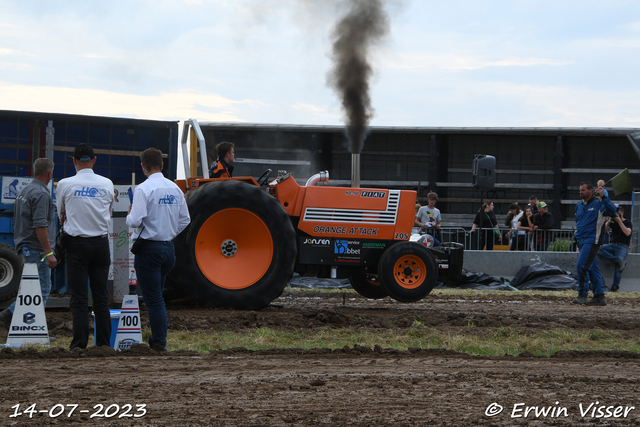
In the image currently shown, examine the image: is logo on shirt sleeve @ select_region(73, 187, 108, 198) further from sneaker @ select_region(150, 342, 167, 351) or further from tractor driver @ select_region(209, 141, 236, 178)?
tractor driver @ select_region(209, 141, 236, 178)

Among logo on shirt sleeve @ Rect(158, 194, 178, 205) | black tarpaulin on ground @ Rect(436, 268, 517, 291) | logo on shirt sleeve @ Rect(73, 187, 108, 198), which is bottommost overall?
black tarpaulin on ground @ Rect(436, 268, 517, 291)

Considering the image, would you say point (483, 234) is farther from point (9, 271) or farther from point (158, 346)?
point (158, 346)

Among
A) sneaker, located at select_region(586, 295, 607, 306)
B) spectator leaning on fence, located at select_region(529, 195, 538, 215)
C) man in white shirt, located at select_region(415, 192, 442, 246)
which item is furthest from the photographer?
spectator leaning on fence, located at select_region(529, 195, 538, 215)

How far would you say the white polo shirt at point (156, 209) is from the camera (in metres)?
5.21

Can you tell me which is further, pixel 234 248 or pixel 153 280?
pixel 234 248

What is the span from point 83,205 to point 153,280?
0.80 m

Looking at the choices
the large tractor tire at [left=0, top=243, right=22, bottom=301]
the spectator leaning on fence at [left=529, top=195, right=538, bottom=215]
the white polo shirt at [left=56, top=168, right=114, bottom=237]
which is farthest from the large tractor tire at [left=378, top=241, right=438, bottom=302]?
the spectator leaning on fence at [left=529, top=195, right=538, bottom=215]

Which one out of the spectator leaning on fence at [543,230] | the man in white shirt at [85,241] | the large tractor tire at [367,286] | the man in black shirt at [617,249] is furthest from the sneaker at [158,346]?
the spectator leaning on fence at [543,230]

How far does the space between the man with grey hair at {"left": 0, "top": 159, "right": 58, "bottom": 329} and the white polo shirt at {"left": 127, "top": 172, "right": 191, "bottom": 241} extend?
39.9 inches

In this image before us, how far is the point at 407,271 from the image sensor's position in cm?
816

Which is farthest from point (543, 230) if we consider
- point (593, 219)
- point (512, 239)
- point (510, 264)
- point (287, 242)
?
point (287, 242)

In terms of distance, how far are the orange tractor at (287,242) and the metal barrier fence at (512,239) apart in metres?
5.04

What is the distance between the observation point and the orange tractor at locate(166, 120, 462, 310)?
7.60 m

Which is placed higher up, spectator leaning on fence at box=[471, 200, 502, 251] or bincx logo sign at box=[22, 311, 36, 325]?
spectator leaning on fence at box=[471, 200, 502, 251]
